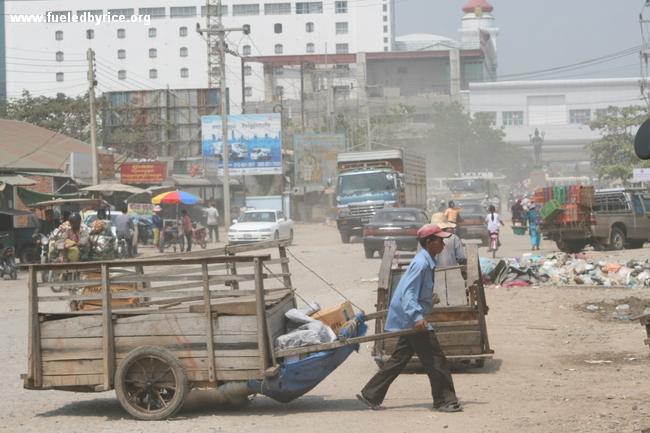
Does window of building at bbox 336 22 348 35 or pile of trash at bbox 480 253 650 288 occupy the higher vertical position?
window of building at bbox 336 22 348 35

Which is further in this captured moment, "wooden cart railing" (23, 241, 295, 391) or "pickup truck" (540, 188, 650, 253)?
"pickup truck" (540, 188, 650, 253)

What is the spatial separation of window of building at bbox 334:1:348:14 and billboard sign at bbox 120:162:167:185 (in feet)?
233

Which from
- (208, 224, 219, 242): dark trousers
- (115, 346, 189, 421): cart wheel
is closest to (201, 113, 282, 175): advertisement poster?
(208, 224, 219, 242): dark trousers

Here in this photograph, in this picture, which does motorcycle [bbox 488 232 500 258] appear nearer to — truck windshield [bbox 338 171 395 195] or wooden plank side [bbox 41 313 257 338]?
truck windshield [bbox 338 171 395 195]

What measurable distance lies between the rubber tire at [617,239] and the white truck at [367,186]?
1126 centimetres

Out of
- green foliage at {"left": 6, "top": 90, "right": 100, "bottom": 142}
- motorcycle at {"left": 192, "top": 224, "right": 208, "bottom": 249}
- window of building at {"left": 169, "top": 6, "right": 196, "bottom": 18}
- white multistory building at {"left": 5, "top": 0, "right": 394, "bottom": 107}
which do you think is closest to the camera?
motorcycle at {"left": 192, "top": 224, "right": 208, "bottom": 249}

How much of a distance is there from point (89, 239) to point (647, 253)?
17.1 meters

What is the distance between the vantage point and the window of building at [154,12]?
390 ft

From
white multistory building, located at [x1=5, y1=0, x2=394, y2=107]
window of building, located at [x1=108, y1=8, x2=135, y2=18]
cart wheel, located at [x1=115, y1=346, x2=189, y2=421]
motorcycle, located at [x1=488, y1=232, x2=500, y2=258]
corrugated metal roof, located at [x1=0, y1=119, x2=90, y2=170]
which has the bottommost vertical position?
cart wheel, located at [x1=115, y1=346, x2=189, y2=421]

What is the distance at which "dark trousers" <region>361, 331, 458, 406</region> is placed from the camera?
9.05 metres

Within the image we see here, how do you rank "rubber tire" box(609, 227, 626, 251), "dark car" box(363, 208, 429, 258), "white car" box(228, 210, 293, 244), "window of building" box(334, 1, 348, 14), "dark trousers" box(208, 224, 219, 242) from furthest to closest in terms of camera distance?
"window of building" box(334, 1, 348, 14)
"dark trousers" box(208, 224, 219, 242)
"white car" box(228, 210, 293, 244)
"rubber tire" box(609, 227, 626, 251)
"dark car" box(363, 208, 429, 258)

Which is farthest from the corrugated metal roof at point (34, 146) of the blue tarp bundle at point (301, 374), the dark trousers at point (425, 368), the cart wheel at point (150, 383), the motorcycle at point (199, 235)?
the dark trousers at point (425, 368)

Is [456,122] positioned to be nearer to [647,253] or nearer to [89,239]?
[647,253]

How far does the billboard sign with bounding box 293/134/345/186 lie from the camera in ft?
239
